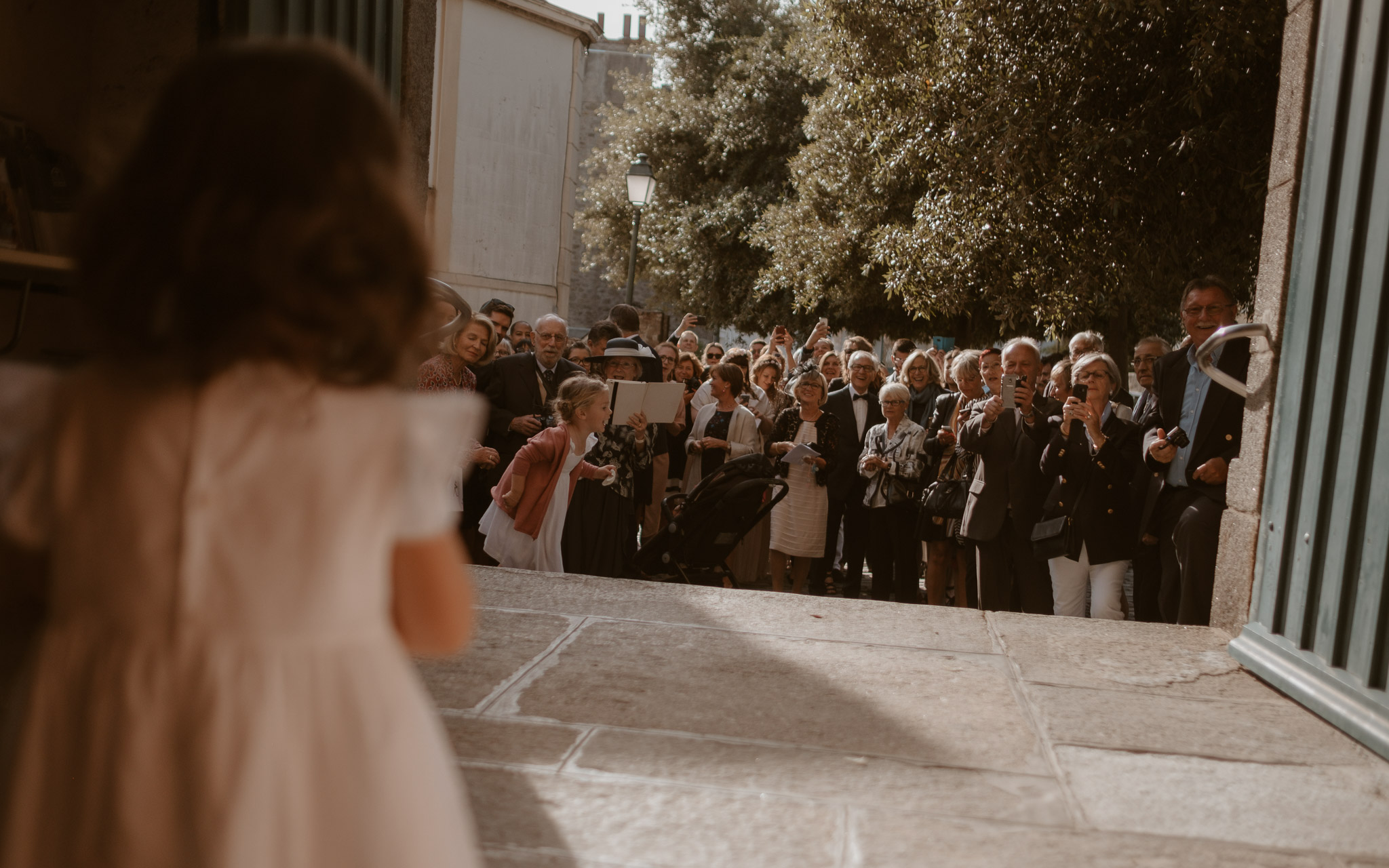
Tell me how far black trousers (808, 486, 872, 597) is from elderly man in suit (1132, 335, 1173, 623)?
235cm

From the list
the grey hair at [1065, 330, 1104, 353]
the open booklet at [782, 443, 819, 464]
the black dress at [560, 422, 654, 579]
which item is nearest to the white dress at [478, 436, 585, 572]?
the black dress at [560, 422, 654, 579]

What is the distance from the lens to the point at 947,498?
297 inches

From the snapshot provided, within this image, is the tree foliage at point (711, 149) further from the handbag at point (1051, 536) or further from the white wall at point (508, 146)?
the handbag at point (1051, 536)

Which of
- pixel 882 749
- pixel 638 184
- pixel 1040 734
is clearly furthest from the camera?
pixel 638 184

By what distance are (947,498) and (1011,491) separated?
0.71m

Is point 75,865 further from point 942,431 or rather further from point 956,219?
point 956,219

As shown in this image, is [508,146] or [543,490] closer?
[543,490]

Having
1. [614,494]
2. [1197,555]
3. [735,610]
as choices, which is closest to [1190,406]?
[1197,555]

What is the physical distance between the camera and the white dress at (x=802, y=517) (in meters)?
8.37

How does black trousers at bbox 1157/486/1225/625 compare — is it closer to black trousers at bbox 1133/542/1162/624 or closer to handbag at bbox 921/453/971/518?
black trousers at bbox 1133/542/1162/624

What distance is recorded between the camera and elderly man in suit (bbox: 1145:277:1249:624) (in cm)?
525

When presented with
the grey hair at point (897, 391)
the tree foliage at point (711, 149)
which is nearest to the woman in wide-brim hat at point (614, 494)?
the grey hair at point (897, 391)

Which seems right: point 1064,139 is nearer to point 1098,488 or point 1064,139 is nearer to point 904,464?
point 904,464

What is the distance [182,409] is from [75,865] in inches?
21.9
